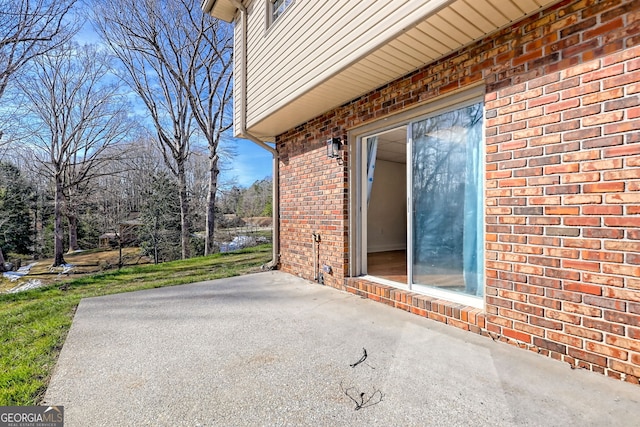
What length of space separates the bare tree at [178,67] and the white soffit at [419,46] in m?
10.2

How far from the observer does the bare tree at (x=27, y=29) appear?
23.8 feet

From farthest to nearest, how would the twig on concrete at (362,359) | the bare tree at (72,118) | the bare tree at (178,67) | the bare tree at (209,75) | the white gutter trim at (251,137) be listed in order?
the bare tree at (72,118) < the bare tree at (209,75) < the bare tree at (178,67) < the white gutter trim at (251,137) < the twig on concrete at (362,359)

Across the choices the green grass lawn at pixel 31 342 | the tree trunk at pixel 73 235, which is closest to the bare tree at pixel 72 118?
the tree trunk at pixel 73 235

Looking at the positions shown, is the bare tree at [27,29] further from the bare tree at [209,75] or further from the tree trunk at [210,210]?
the tree trunk at [210,210]

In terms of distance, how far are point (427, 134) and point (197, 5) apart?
12267mm

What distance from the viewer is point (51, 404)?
1.78 metres

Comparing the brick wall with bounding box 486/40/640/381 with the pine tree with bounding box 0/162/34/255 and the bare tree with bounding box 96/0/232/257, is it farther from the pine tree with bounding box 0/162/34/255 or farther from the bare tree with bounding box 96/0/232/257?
the pine tree with bounding box 0/162/34/255

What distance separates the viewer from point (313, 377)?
2051 mm

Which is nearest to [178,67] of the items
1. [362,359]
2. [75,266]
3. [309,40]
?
[75,266]

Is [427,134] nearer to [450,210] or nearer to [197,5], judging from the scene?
[450,210]

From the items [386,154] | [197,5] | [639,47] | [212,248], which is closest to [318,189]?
[386,154]

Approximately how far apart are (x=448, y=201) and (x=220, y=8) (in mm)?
5251

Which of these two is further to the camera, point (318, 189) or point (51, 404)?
point (318, 189)

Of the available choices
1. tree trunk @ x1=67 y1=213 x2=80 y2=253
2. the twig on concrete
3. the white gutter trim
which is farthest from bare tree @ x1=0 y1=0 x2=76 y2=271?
tree trunk @ x1=67 y1=213 x2=80 y2=253
